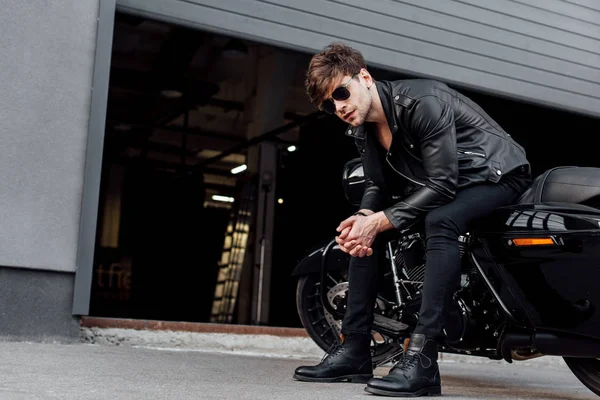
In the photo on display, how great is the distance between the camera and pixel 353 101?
2979 millimetres

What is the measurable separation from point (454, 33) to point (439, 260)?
3.70 metres

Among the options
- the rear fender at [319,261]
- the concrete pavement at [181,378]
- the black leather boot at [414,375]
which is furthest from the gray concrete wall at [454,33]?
the black leather boot at [414,375]

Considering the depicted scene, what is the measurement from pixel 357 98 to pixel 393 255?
0.81m

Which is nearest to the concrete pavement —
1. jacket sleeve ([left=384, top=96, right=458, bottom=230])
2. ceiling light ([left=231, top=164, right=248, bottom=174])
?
jacket sleeve ([left=384, top=96, right=458, bottom=230])

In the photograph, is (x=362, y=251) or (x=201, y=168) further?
(x=201, y=168)

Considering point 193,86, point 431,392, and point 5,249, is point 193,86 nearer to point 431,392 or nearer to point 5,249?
point 5,249

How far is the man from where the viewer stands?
2846mm

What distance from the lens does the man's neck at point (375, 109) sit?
9.99 feet

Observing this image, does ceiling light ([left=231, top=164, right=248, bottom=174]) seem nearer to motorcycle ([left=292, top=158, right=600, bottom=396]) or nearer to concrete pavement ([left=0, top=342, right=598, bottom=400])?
concrete pavement ([left=0, top=342, right=598, bottom=400])

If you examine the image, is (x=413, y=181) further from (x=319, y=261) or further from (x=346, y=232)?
(x=319, y=261)

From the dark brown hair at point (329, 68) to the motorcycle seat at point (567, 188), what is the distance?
825mm

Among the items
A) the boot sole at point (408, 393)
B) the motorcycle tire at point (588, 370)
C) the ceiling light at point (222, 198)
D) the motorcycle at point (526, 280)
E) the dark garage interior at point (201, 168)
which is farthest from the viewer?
the ceiling light at point (222, 198)

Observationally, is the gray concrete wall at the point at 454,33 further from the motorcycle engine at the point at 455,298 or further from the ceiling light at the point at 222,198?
the ceiling light at the point at 222,198

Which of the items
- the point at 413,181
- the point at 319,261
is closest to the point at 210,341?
the point at 319,261
